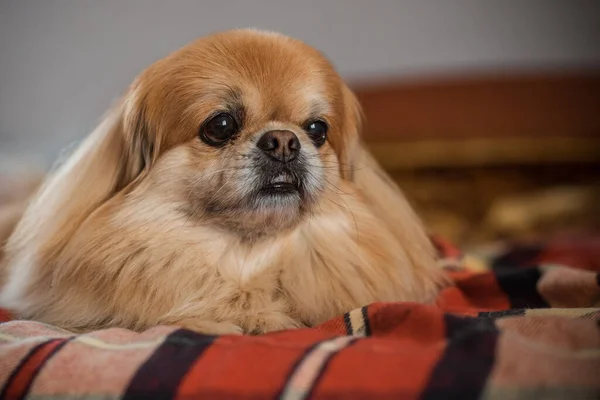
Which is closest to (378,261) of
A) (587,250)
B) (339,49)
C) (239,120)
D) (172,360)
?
(239,120)

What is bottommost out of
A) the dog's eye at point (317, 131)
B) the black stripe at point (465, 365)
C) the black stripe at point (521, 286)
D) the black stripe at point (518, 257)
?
the black stripe at point (518, 257)

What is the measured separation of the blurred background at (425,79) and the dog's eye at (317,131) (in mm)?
1381

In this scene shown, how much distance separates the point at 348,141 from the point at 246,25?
1.73 meters

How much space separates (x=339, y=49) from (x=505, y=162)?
3.17ft

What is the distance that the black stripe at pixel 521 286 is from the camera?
4.28ft

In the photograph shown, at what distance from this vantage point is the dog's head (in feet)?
3.86

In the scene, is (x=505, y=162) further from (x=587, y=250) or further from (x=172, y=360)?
(x=172, y=360)

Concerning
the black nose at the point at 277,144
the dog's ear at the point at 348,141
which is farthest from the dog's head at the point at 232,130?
the dog's ear at the point at 348,141

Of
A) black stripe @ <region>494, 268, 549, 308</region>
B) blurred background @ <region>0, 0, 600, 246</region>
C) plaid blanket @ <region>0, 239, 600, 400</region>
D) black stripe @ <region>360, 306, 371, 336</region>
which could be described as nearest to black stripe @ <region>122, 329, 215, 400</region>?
plaid blanket @ <region>0, 239, 600, 400</region>

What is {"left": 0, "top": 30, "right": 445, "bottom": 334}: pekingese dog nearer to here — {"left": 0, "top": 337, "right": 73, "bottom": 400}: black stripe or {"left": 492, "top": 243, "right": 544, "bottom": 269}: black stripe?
{"left": 0, "top": 337, "right": 73, "bottom": 400}: black stripe

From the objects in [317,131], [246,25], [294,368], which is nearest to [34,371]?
[294,368]

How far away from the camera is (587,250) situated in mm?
1760

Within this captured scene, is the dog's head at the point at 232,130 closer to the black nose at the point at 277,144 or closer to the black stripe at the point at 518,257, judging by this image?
the black nose at the point at 277,144

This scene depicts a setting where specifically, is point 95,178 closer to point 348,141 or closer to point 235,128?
point 235,128
